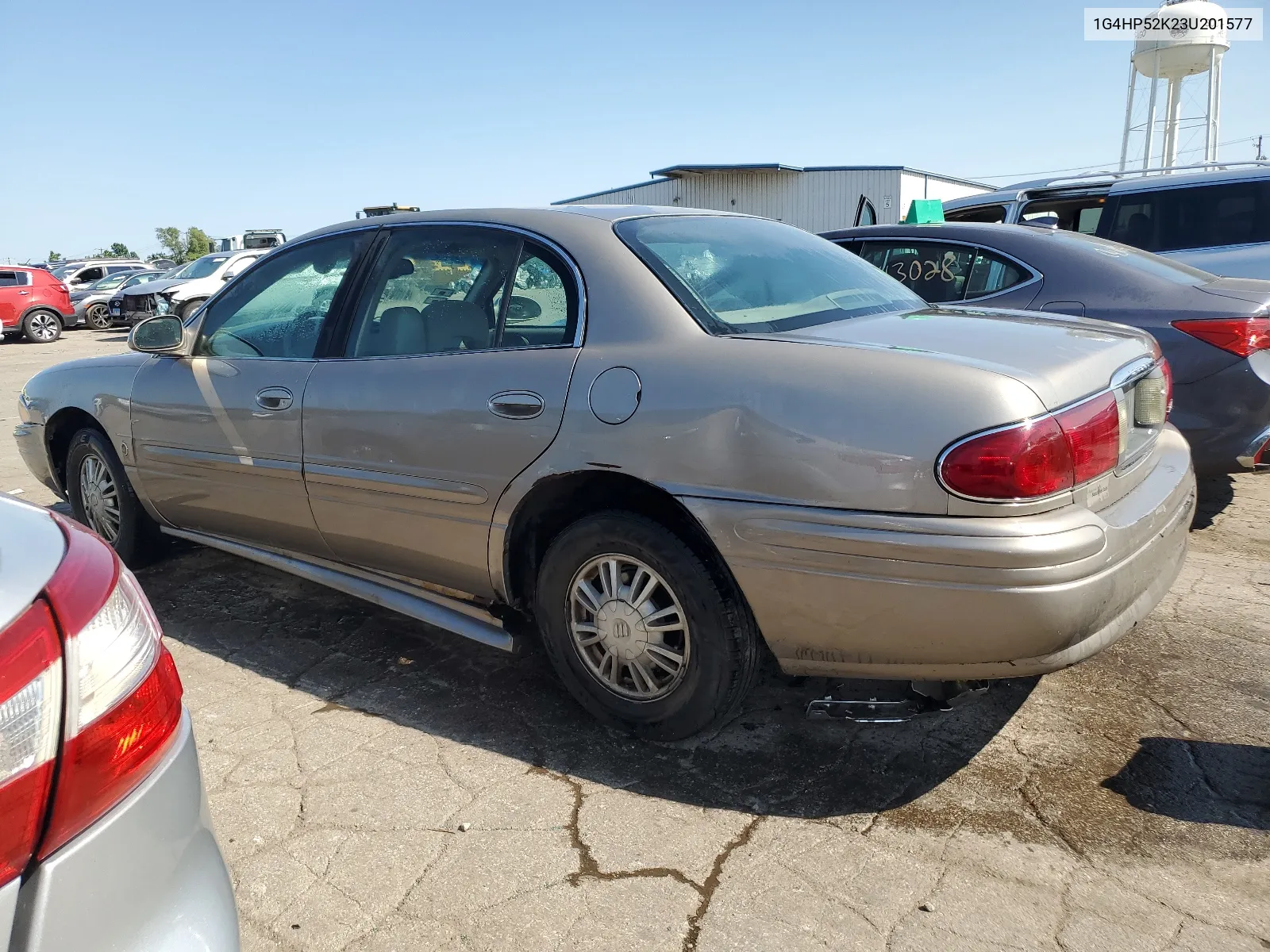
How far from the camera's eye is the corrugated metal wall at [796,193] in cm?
3003

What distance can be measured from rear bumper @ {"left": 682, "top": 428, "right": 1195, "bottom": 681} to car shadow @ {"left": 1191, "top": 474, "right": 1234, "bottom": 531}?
2.69m

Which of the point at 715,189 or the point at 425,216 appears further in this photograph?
the point at 715,189

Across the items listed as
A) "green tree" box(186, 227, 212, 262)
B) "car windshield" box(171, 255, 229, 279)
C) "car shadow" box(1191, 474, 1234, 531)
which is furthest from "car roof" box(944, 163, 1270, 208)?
"green tree" box(186, 227, 212, 262)

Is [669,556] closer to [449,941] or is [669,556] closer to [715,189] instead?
[449,941]

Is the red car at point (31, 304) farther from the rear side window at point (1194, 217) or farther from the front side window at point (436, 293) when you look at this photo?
the rear side window at point (1194, 217)

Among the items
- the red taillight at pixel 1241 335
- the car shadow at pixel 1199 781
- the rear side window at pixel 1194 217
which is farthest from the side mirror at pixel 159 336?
the rear side window at pixel 1194 217

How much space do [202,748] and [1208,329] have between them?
4.28 meters

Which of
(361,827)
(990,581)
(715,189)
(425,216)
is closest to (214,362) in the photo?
(425,216)

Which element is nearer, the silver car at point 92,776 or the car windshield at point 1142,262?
the silver car at point 92,776

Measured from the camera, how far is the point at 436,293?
3.41m

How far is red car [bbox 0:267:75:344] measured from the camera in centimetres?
2119

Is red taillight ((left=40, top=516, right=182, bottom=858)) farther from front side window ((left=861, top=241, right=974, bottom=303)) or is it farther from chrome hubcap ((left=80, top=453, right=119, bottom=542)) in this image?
front side window ((left=861, top=241, right=974, bottom=303))

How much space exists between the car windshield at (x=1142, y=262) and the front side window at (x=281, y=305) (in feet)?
11.4

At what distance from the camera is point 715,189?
32000mm
